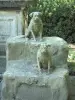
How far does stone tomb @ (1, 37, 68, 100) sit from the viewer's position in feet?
22.5

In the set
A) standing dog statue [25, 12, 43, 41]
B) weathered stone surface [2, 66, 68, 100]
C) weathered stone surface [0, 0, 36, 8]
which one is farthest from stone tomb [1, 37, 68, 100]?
weathered stone surface [0, 0, 36, 8]

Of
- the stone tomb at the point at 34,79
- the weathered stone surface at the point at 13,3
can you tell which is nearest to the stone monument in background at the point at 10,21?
the weathered stone surface at the point at 13,3

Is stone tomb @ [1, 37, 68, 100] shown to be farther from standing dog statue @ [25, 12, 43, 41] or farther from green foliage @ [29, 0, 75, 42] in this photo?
green foliage @ [29, 0, 75, 42]

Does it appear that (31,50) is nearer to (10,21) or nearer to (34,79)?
(34,79)

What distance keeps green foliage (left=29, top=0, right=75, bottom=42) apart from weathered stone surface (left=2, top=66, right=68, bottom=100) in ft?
31.4

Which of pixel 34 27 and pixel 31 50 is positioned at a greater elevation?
pixel 34 27

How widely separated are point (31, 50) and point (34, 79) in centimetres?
72

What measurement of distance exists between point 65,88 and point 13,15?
472cm

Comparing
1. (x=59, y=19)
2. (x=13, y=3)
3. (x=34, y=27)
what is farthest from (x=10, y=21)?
(x=59, y=19)

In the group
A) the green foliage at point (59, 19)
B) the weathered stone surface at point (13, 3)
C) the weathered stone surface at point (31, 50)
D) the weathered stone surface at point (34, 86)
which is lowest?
the green foliage at point (59, 19)

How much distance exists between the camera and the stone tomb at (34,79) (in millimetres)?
6867

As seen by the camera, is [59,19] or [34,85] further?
[59,19]

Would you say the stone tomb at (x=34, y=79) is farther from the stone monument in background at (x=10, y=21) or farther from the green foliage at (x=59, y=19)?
the green foliage at (x=59, y=19)

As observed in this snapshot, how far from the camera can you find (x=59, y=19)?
17.0m
